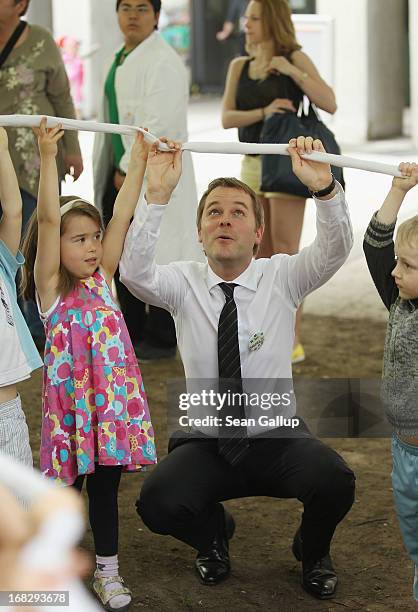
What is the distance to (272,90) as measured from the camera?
5.80 m

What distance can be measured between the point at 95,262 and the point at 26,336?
305 millimetres

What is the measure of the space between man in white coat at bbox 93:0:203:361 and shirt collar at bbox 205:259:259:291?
2.39m

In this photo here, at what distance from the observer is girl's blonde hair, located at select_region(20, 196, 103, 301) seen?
3.38 meters

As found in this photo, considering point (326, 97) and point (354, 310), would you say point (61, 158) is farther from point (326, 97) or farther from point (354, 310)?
point (354, 310)

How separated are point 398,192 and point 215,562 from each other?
4.33 feet

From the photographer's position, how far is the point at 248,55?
605 cm

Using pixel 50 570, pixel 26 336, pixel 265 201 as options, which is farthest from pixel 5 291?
pixel 265 201

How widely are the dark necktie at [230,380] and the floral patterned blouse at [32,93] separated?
8.80 feet

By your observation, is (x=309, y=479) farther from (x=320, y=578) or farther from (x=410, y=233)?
(x=410, y=233)

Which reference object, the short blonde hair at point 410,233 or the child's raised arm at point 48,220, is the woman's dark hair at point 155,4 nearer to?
the child's raised arm at point 48,220

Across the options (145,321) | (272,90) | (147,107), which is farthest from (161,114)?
(145,321)

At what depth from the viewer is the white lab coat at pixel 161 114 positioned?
5820 mm

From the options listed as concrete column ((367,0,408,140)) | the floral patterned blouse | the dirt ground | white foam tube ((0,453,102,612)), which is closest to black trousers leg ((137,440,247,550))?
the dirt ground

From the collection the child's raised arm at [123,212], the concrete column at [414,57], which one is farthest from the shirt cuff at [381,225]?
the concrete column at [414,57]
